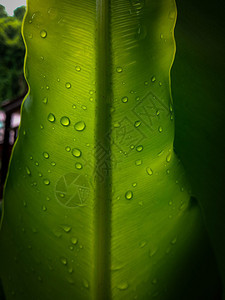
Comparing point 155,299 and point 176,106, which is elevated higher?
point 176,106

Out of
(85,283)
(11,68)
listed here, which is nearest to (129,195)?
(85,283)

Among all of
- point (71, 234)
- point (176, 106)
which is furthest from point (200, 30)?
point (71, 234)

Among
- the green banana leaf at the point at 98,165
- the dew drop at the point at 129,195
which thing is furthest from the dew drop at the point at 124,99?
the dew drop at the point at 129,195

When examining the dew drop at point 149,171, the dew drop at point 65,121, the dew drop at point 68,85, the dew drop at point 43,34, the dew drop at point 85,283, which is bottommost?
the dew drop at point 85,283

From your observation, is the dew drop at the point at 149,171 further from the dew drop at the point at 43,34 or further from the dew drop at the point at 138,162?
the dew drop at the point at 43,34

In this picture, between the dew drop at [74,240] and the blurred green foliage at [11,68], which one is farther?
the blurred green foliage at [11,68]

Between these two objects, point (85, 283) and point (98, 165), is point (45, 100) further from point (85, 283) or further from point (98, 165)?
point (85, 283)

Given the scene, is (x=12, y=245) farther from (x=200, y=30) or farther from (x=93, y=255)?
(x=200, y=30)

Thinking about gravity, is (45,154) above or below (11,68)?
below
